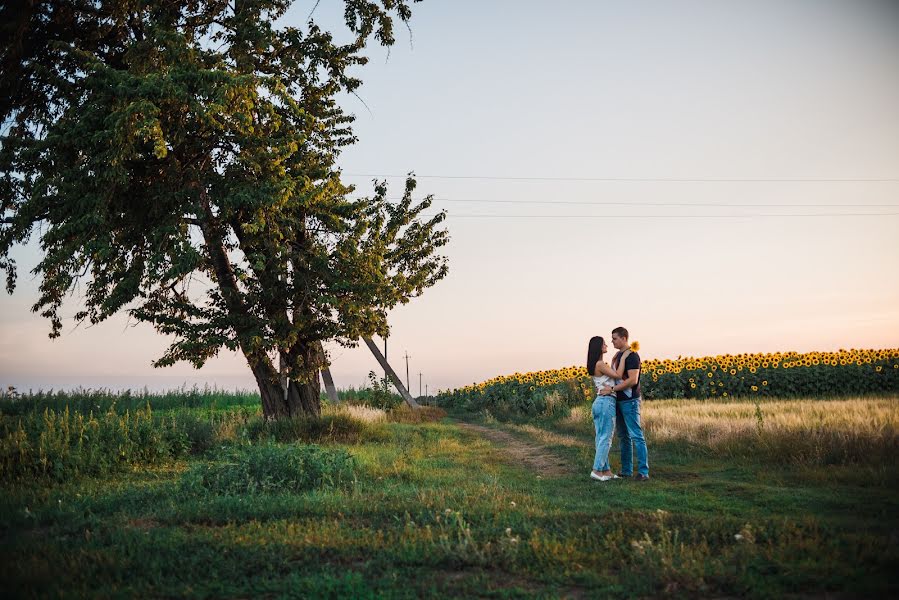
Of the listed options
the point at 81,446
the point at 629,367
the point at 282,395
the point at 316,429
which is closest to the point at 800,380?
the point at 629,367

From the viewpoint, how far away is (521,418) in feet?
75.8

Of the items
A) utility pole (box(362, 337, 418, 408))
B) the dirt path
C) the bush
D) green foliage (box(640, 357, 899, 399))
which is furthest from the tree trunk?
green foliage (box(640, 357, 899, 399))

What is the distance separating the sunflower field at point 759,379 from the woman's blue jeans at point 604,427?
1144 cm

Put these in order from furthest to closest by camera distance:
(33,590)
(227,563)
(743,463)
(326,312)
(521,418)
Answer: (521,418) < (326,312) < (743,463) < (227,563) < (33,590)

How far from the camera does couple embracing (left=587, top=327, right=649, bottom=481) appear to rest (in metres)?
10.4

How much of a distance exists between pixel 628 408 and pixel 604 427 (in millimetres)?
554

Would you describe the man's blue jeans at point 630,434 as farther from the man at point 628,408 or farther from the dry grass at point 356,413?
the dry grass at point 356,413

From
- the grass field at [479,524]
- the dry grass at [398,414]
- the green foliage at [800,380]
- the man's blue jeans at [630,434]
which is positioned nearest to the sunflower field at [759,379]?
the green foliage at [800,380]

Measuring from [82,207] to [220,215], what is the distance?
2.87 metres

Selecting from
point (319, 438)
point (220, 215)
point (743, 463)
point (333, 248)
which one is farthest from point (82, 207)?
point (743, 463)

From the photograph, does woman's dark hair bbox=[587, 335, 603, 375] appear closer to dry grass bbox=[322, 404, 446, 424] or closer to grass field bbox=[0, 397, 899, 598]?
grass field bbox=[0, 397, 899, 598]

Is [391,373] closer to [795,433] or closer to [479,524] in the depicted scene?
[795,433]

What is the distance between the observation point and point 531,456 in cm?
1399

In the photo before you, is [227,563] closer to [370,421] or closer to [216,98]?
[216,98]
